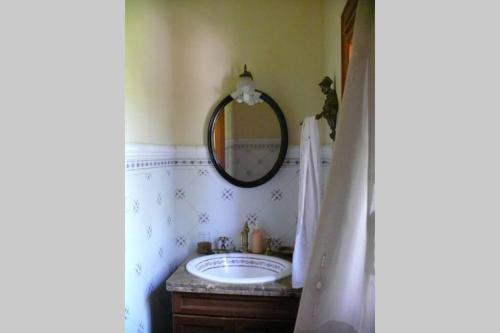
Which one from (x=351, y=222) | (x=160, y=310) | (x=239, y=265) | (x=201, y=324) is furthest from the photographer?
(x=239, y=265)

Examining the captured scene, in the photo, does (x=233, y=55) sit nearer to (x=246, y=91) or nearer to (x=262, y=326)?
(x=246, y=91)

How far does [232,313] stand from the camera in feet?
4.88

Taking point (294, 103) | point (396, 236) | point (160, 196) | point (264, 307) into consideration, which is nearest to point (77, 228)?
point (396, 236)

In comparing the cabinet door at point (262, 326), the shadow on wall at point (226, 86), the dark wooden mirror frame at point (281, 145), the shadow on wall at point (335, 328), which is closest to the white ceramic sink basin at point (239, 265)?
the cabinet door at point (262, 326)

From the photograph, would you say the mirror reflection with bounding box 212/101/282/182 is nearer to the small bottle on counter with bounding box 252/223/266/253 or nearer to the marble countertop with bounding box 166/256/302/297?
the small bottle on counter with bounding box 252/223/266/253

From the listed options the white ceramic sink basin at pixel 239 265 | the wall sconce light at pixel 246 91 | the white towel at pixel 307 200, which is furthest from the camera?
the wall sconce light at pixel 246 91

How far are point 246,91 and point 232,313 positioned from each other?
3.69ft

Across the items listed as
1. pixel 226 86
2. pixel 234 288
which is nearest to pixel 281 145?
pixel 226 86

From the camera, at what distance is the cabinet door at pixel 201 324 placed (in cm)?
150

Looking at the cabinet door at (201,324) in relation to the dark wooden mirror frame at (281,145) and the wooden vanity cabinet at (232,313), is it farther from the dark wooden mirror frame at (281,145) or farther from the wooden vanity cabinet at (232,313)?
the dark wooden mirror frame at (281,145)

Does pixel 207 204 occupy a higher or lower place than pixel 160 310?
higher

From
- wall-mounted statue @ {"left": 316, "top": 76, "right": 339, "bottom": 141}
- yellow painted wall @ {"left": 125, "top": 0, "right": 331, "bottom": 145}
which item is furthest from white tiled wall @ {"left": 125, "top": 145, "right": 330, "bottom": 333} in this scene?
wall-mounted statue @ {"left": 316, "top": 76, "right": 339, "bottom": 141}

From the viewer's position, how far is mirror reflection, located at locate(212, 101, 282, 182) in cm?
194

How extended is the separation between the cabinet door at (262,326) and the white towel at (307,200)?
204 mm
